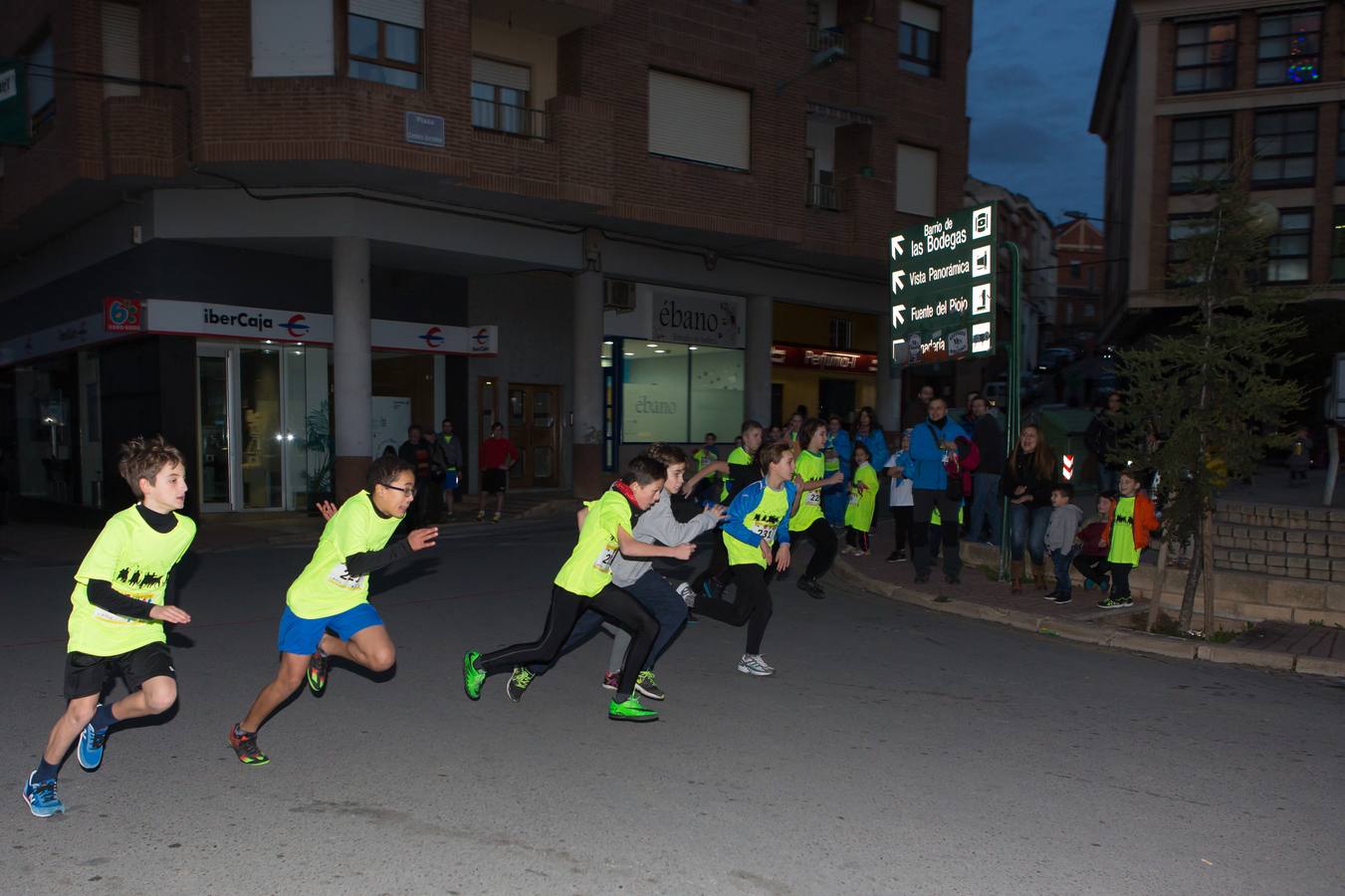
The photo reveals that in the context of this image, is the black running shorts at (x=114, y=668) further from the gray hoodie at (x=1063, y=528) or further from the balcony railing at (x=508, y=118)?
the balcony railing at (x=508, y=118)

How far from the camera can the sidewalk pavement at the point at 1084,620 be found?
8.05 meters

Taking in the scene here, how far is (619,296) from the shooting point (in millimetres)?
22500

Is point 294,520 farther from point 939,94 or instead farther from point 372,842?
point 939,94

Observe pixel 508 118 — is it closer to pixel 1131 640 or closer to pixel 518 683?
pixel 1131 640

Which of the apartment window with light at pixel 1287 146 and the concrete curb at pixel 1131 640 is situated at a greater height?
the apartment window with light at pixel 1287 146

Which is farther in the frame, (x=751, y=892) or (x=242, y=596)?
(x=242, y=596)

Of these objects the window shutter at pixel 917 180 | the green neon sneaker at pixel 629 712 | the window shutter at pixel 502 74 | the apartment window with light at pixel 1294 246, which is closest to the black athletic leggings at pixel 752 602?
the green neon sneaker at pixel 629 712

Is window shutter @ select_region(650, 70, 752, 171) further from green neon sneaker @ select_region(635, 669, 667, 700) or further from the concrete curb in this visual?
green neon sneaker @ select_region(635, 669, 667, 700)

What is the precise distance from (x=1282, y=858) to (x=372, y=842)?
12.4ft

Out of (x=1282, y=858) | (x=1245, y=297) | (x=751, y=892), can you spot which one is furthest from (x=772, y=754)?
(x=1245, y=297)

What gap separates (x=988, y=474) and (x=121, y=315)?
14.2 metres

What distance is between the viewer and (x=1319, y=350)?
33188mm

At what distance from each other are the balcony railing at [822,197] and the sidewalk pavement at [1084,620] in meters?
13.7

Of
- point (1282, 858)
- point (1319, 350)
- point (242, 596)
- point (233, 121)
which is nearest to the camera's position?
point (1282, 858)
